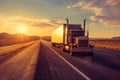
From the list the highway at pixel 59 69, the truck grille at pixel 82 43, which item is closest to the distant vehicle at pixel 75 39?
the truck grille at pixel 82 43

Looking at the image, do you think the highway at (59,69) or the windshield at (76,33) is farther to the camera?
the windshield at (76,33)

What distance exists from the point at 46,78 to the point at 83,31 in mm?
18130

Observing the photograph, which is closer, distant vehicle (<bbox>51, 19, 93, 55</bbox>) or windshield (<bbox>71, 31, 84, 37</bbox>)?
distant vehicle (<bbox>51, 19, 93, 55</bbox>)

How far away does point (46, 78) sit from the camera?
10.1 metres

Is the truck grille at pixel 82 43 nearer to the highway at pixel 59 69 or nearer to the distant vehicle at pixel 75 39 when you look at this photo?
the distant vehicle at pixel 75 39

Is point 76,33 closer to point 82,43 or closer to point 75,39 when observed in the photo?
point 75,39

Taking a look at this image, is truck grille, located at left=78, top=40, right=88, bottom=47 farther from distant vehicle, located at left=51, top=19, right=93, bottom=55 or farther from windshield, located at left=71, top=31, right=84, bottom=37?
windshield, located at left=71, top=31, right=84, bottom=37

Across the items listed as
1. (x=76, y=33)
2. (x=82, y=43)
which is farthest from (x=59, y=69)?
(x=76, y=33)

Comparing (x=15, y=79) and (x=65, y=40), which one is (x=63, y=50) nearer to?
(x=65, y=40)

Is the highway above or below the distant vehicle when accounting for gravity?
below

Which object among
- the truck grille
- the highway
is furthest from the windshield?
the highway

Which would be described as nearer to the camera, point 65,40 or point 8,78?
point 8,78

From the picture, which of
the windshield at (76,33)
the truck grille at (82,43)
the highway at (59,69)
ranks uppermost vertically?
the windshield at (76,33)

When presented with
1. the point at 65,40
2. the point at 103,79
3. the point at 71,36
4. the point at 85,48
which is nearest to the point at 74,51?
the point at 85,48
